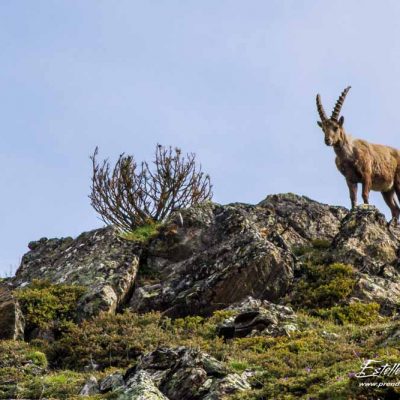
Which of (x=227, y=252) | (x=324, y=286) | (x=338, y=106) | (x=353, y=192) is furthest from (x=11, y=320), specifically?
(x=338, y=106)

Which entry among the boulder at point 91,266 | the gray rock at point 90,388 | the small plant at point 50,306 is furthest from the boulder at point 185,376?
the boulder at point 91,266

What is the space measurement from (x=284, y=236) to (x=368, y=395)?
13.4 metres

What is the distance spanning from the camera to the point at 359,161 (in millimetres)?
24062

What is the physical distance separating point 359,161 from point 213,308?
8051 mm

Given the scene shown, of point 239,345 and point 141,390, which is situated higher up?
point 239,345

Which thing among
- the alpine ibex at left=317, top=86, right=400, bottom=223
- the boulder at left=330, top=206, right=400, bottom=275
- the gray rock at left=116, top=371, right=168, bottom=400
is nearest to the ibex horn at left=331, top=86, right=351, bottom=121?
the alpine ibex at left=317, top=86, right=400, bottom=223

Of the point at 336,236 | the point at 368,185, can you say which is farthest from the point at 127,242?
the point at 368,185

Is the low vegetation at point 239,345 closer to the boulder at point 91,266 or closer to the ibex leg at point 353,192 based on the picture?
the boulder at point 91,266

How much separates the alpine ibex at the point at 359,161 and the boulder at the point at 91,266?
23.0 feet

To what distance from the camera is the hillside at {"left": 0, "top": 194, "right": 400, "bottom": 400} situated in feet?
38.1

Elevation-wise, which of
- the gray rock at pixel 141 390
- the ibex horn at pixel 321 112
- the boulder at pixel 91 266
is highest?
the ibex horn at pixel 321 112

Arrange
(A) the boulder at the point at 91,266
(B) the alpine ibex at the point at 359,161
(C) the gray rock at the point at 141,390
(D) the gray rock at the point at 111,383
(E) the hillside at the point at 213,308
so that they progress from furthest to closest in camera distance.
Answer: (B) the alpine ibex at the point at 359,161
(A) the boulder at the point at 91,266
(D) the gray rock at the point at 111,383
(E) the hillside at the point at 213,308
(C) the gray rock at the point at 141,390

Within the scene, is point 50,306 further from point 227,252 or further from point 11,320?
point 227,252

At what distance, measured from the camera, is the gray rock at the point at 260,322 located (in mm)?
15727
